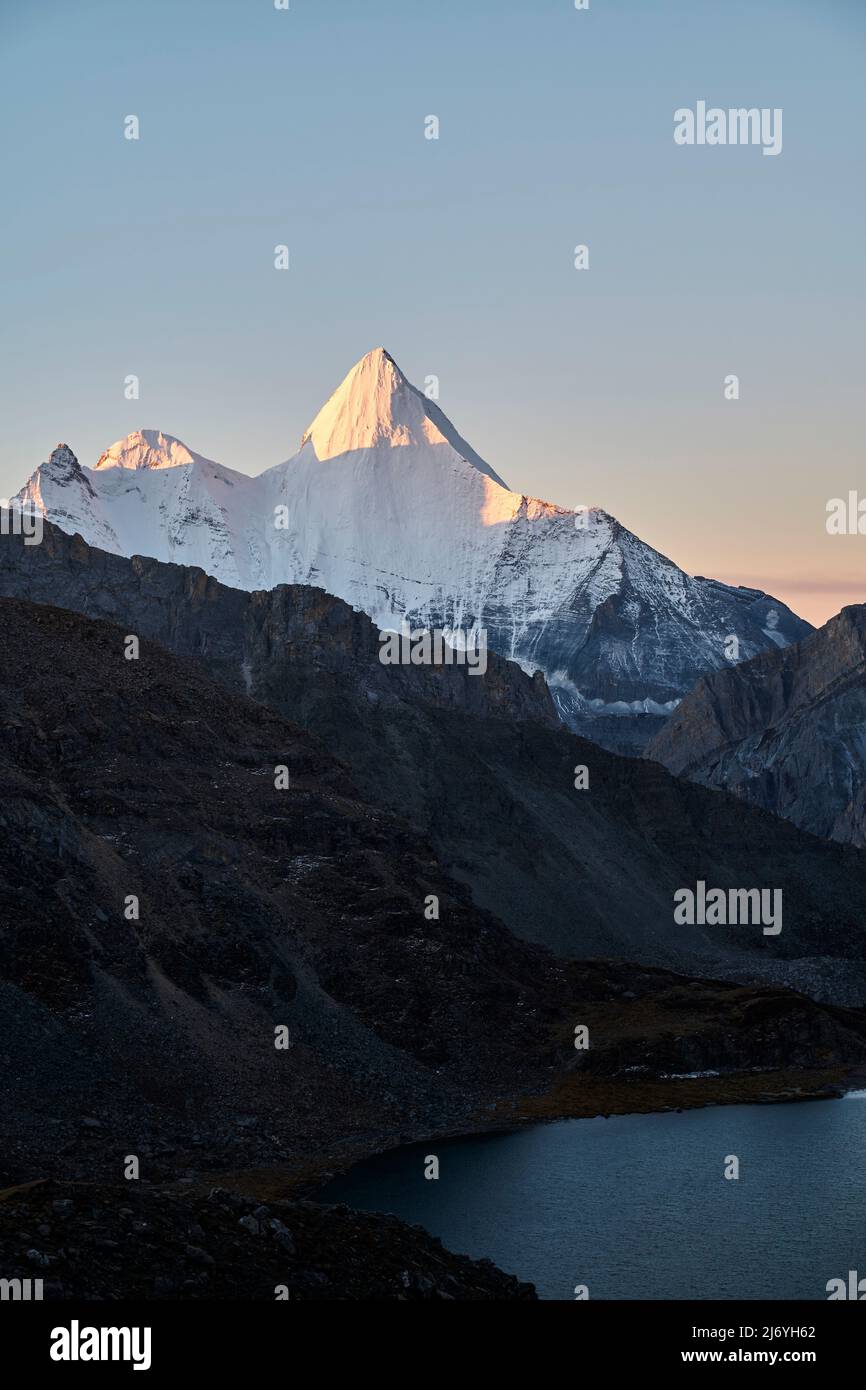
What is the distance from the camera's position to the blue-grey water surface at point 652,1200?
82.2 m

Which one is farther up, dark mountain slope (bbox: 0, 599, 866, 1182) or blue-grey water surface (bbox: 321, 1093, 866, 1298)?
dark mountain slope (bbox: 0, 599, 866, 1182)

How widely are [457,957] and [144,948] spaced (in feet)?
95.7

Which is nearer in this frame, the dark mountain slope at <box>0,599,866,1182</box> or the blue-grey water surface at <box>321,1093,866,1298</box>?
the blue-grey water surface at <box>321,1093,866,1298</box>

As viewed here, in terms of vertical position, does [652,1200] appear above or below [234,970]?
below

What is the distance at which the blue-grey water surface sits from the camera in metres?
82.2

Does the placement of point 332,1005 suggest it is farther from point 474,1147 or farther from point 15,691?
point 15,691

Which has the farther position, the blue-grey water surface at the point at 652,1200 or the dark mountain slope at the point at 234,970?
the dark mountain slope at the point at 234,970

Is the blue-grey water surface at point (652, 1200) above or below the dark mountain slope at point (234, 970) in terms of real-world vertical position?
below

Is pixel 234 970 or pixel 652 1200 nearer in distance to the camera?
pixel 652 1200

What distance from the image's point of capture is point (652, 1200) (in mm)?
97625
